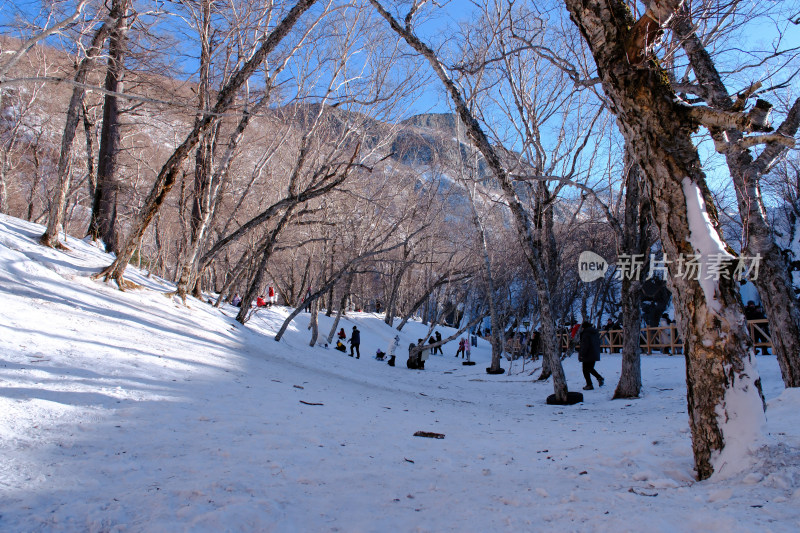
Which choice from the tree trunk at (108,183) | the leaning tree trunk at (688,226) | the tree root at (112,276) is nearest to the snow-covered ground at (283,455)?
the leaning tree trunk at (688,226)

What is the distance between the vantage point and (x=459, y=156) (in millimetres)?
15562

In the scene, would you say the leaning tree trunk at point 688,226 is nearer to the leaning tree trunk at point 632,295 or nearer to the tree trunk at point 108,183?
the leaning tree trunk at point 632,295

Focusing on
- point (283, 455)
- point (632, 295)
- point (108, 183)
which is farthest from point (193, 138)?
point (632, 295)

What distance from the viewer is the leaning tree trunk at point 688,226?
8.41ft

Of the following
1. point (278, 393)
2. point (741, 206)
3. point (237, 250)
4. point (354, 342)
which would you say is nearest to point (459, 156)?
point (354, 342)

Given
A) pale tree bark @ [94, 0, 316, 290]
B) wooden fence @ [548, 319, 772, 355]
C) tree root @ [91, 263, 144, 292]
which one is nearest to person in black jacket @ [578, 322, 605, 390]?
wooden fence @ [548, 319, 772, 355]

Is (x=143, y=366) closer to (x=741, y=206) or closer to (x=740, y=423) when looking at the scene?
(x=740, y=423)

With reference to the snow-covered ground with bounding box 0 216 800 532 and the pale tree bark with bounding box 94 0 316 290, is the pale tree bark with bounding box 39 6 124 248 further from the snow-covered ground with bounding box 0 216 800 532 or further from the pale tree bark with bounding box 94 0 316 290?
the snow-covered ground with bounding box 0 216 800 532

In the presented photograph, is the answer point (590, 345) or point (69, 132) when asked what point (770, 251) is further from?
point (69, 132)

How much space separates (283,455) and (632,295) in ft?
22.9

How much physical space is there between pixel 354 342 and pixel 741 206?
1424 cm

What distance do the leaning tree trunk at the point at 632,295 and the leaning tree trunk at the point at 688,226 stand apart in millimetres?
5453

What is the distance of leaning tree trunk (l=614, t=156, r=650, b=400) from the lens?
26.2ft

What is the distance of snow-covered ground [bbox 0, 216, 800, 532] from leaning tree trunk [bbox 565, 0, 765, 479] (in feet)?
0.74
